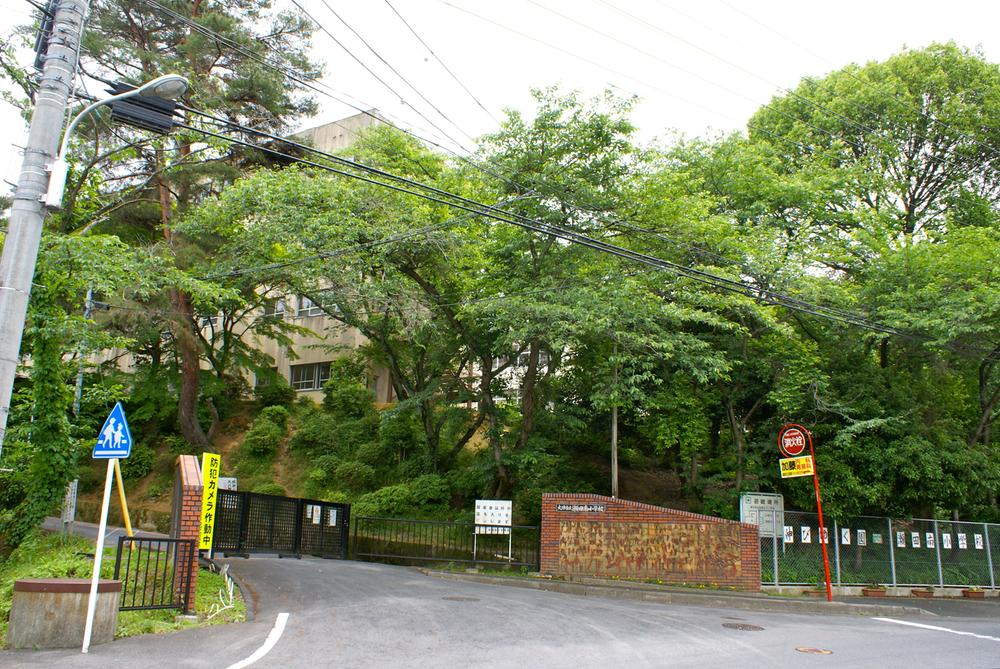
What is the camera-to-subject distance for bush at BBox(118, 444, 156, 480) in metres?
32.2

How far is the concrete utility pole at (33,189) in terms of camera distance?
7551 millimetres

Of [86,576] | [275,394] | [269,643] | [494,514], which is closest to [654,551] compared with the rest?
[494,514]

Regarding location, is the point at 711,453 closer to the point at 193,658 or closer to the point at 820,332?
the point at 820,332

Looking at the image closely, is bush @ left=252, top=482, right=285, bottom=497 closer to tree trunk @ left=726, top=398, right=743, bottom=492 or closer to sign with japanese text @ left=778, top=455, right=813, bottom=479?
tree trunk @ left=726, top=398, right=743, bottom=492

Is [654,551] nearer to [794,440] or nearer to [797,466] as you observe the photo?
[797,466]

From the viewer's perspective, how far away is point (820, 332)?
21.6 metres

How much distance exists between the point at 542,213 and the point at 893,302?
32.3 ft

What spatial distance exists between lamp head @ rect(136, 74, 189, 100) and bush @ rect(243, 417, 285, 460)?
26.4 metres

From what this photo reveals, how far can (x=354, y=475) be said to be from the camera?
94.6 feet

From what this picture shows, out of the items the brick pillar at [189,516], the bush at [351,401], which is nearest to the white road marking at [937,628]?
the brick pillar at [189,516]

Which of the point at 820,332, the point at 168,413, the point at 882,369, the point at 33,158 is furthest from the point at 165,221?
the point at 882,369

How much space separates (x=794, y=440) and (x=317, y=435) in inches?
849

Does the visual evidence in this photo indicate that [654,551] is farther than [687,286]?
No

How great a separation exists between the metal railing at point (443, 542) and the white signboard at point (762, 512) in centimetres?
533
